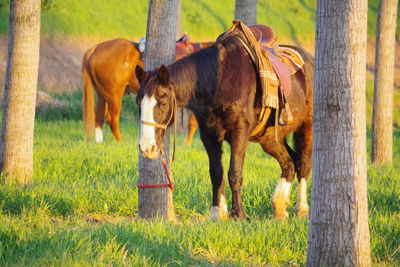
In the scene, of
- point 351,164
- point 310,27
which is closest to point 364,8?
point 351,164

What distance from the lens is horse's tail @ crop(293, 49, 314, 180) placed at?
8031 mm

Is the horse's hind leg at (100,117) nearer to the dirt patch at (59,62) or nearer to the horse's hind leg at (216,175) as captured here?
the dirt patch at (59,62)

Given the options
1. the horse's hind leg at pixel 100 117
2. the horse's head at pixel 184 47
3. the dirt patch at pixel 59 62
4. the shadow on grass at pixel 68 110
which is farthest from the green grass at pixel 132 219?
the dirt patch at pixel 59 62

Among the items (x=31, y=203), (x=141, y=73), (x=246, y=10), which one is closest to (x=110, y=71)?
(x=246, y=10)

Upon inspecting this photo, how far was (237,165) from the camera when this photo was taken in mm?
6836

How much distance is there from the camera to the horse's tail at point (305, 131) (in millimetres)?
8031

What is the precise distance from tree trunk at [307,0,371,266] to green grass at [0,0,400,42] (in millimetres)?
18680

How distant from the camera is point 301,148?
26.9ft

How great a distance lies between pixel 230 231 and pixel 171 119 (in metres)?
1.23

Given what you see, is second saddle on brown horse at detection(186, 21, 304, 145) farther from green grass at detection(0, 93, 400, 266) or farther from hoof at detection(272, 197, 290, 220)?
green grass at detection(0, 93, 400, 266)

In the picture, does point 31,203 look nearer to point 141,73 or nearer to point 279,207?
point 141,73

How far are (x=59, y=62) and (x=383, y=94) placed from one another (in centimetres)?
1409

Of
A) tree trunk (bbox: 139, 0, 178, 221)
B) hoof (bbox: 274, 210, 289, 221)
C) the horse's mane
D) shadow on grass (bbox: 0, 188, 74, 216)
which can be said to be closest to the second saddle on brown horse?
the horse's mane

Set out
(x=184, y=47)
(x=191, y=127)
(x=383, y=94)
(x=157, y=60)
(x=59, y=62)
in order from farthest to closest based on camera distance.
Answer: (x=59, y=62) < (x=184, y=47) < (x=191, y=127) < (x=383, y=94) < (x=157, y=60)
